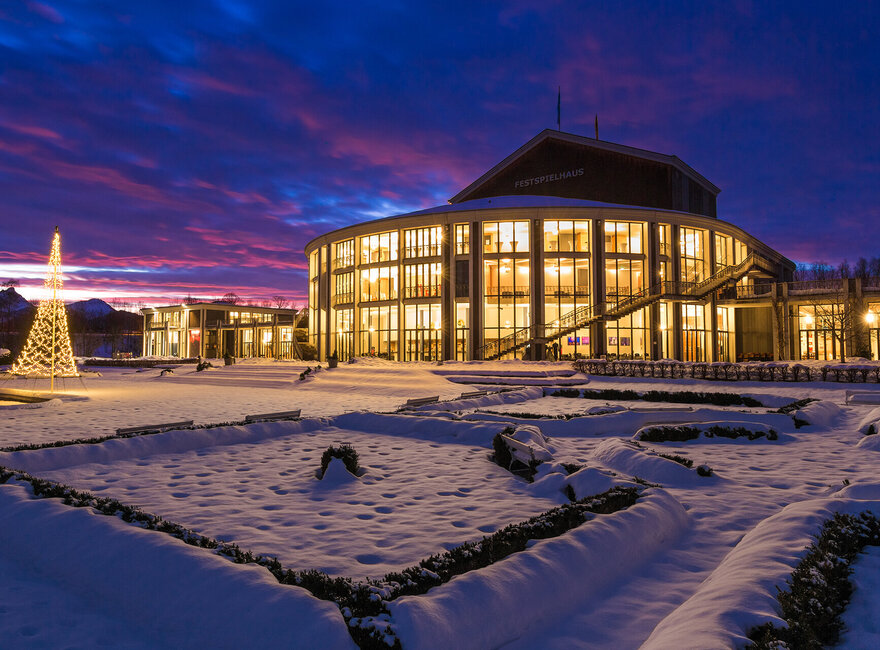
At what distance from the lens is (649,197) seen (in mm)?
48375

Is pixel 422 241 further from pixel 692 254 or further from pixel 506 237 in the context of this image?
pixel 692 254

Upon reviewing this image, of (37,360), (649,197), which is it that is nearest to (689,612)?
(37,360)

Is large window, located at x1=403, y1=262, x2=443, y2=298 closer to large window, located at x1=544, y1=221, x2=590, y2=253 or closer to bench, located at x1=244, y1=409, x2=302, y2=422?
large window, located at x1=544, y1=221, x2=590, y2=253

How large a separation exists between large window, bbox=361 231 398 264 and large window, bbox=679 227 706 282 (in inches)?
931

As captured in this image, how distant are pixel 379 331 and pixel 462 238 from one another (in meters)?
10.7

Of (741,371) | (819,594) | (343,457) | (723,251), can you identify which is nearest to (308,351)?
(741,371)

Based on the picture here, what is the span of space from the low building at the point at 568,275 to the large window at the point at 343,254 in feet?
0.74

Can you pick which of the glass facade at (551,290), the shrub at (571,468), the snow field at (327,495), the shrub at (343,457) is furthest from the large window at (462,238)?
the shrub at (343,457)

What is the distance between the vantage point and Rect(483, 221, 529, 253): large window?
145ft

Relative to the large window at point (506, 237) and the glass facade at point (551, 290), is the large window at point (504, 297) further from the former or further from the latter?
the large window at point (506, 237)

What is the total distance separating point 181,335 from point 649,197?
216 ft

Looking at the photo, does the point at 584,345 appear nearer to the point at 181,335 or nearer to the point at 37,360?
the point at 37,360

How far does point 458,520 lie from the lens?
23.3 ft

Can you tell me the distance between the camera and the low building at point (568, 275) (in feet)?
140
